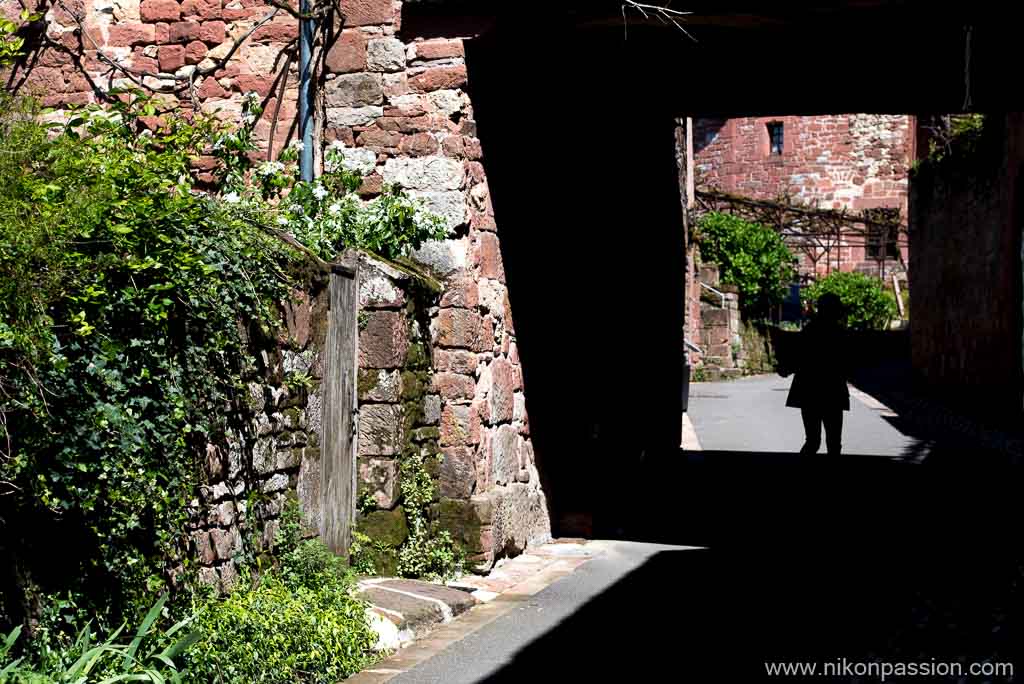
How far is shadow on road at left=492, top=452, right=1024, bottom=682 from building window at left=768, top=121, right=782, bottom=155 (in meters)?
33.9

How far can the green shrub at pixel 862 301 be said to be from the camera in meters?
36.4

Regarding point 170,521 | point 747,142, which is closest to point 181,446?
point 170,521

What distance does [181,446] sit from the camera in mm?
4805

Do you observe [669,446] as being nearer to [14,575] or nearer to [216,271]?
[216,271]

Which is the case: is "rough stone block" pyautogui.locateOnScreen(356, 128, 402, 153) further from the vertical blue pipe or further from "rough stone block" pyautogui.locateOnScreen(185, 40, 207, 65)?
"rough stone block" pyautogui.locateOnScreen(185, 40, 207, 65)

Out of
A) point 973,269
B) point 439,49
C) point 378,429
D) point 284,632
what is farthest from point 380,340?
point 973,269

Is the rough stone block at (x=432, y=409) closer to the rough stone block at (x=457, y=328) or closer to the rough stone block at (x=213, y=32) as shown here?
the rough stone block at (x=457, y=328)

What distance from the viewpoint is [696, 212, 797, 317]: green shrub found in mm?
35531

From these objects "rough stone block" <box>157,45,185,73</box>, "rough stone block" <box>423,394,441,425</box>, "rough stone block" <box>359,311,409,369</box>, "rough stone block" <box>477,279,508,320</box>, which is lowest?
"rough stone block" <box>423,394,441,425</box>

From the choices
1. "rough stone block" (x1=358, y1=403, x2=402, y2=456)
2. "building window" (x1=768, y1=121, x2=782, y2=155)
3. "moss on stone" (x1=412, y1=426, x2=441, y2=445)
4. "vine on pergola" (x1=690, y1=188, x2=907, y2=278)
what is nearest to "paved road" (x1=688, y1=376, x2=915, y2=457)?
"moss on stone" (x1=412, y1=426, x2=441, y2=445)

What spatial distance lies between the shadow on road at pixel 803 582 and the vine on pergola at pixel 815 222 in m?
28.9

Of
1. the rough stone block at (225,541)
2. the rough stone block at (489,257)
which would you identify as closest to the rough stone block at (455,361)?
the rough stone block at (489,257)

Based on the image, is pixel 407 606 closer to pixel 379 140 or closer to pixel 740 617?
pixel 740 617

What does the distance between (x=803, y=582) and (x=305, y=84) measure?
4281mm
